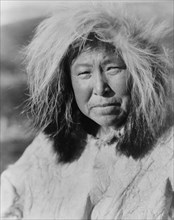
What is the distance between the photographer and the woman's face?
0.67m

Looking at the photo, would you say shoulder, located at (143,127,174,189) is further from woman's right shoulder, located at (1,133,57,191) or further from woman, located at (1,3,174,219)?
woman's right shoulder, located at (1,133,57,191)

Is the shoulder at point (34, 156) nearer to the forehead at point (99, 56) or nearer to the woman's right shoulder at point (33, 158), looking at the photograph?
the woman's right shoulder at point (33, 158)

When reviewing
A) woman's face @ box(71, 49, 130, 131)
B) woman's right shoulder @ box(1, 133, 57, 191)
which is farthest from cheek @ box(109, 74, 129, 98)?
woman's right shoulder @ box(1, 133, 57, 191)

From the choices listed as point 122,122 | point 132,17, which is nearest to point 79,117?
point 122,122

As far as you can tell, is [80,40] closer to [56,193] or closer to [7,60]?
[7,60]

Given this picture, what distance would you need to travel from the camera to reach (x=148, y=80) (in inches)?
26.3

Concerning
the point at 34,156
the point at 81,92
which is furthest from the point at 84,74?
the point at 34,156

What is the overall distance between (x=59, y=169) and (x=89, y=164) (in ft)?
0.16

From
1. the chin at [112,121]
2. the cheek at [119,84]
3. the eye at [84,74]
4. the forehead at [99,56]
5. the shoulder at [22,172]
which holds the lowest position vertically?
the shoulder at [22,172]

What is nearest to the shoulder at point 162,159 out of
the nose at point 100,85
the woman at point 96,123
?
the woman at point 96,123

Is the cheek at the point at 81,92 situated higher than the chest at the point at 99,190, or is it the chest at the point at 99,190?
Answer: the cheek at the point at 81,92

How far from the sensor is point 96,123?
72 centimetres

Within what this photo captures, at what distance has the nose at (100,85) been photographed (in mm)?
672

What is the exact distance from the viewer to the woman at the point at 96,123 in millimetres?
668
